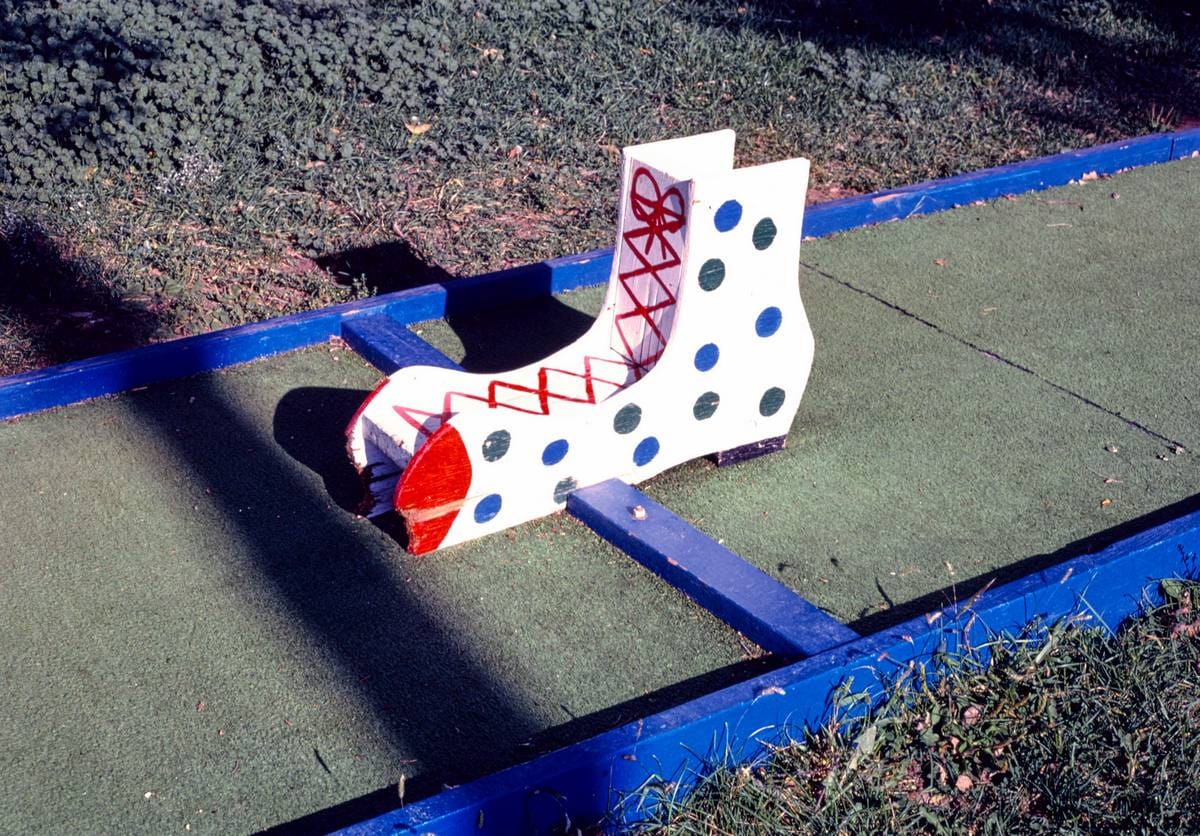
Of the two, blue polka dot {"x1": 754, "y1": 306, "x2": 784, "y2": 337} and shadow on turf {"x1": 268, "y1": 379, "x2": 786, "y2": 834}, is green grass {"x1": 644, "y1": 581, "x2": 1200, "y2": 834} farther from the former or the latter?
blue polka dot {"x1": 754, "y1": 306, "x2": 784, "y2": 337}

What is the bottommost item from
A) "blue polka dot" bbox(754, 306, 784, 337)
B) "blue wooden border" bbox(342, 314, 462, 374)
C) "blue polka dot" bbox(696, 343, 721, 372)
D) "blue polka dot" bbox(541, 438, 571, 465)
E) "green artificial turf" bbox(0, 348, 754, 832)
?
"green artificial turf" bbox(0, 348, 754, 832)

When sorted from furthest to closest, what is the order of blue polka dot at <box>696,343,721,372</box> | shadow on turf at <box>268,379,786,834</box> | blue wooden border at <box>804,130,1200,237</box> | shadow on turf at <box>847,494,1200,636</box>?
1. blue wooden border at <box>804,130,1200,237</box>
2. blue polka dot at <box>696,343,721,372</box>
3. shadow on turf at <box>847,494,1200,636</box>
4. shadow on turf at <box>268,379,786,834</box>

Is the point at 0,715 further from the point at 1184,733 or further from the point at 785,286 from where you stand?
the point at 1184,733

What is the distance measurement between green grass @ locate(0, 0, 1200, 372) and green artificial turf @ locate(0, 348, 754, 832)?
118cm

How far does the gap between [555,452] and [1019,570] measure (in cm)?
132

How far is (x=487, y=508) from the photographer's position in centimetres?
363

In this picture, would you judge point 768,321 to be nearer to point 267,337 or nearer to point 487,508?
point 487,508

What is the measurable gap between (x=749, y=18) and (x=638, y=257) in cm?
512

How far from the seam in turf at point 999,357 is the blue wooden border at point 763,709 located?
2.86 ft

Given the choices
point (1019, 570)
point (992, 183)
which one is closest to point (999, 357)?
point (1019, 570)

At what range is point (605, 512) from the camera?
3658 millimetres

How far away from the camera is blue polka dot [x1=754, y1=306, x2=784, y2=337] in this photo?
387 centimetres

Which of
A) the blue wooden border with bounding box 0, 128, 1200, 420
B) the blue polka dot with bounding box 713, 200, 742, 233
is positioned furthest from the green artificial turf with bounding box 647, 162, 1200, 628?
the blue polka dot with bounding box 713, 200, 742, 233

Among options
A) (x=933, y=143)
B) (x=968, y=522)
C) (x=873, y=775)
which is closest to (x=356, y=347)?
(x=968, y=522)
